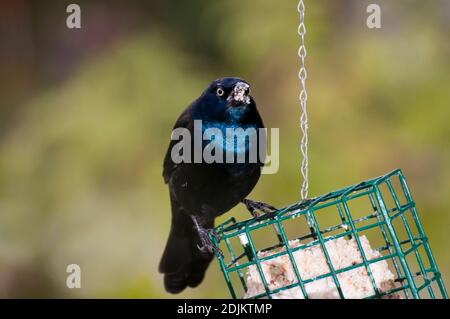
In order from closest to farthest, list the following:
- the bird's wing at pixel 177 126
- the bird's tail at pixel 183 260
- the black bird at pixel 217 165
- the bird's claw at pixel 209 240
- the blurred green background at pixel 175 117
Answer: the bird's claw at pixel 209 240
the black bird at pixel 217 165
the bird's wing at pixel 177 126
the bird's tail at pixel 183 260
the blurred green background at pixel 175 117

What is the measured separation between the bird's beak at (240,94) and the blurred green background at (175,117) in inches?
71.2

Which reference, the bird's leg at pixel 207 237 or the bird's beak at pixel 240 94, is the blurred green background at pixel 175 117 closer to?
the bird's leg at pixel 207 237

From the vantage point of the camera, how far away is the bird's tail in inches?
174

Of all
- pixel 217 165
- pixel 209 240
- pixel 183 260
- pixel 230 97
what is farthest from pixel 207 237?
pixel 230 97

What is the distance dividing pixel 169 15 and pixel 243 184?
293cm

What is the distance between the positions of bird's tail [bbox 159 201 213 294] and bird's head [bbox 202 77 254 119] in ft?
2.81

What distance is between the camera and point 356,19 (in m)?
6.07

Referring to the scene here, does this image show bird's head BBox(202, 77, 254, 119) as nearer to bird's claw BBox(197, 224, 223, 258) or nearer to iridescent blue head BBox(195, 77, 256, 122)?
iridescent blue head BBox(195, 77, 256, 122)

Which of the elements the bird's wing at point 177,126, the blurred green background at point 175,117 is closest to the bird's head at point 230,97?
the bird's wing at point 177,126

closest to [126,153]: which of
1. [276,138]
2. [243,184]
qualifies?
[276,138]

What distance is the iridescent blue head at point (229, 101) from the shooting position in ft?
12.2

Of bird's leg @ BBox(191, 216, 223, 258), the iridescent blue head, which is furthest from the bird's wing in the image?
bird's leg @ BBox(191, 216, 223, 258)

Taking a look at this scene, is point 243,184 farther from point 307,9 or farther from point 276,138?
point 307,9

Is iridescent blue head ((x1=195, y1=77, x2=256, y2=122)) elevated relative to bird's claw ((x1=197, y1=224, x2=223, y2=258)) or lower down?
elevated
